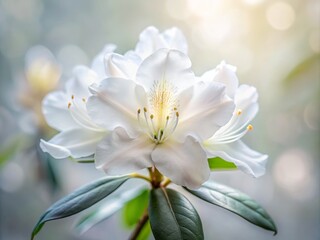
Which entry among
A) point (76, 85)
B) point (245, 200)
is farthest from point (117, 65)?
point (245, 200)

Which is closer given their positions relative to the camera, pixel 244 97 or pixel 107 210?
pixel 244 97

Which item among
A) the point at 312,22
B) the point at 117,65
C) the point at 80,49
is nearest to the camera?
the point at 117,65

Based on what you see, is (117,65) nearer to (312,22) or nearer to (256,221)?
(256,221)

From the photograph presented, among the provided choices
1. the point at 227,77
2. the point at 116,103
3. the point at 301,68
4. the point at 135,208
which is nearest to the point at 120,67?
the point at 116,103

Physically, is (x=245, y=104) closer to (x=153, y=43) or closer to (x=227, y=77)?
(x=227, y=77)

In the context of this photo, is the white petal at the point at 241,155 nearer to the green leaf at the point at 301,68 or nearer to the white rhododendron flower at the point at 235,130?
the white rhododendron flower at the point at 235,130

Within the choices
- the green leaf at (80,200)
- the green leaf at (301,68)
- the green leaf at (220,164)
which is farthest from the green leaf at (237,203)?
the green leaf at (301,68)

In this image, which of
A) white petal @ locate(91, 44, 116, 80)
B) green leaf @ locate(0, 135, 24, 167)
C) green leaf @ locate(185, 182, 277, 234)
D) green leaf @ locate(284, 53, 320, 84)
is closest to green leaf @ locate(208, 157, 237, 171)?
green leaf @ locate(185, 182, 277, 234)
